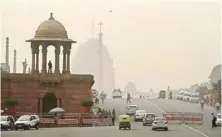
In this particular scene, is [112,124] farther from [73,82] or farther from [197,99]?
[197,99]

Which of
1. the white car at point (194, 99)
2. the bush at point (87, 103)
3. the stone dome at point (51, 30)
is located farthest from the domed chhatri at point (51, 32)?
the white car at point (194, 99)

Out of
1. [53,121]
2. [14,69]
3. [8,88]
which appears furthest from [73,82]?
[14,69]

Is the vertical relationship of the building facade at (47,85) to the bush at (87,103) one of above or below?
above

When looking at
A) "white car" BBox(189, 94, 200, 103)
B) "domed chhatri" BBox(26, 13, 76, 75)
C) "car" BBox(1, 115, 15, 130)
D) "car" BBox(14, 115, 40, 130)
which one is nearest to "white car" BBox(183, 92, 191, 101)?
"white car" BBox(189, 94, 200, 103)

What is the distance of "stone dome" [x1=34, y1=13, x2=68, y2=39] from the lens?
5953 cm

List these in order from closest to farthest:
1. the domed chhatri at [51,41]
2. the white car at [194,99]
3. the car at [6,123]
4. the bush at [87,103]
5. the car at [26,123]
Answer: the car at [6,123] → the car at [26,123] → the bush at [87,103] → the domed chhatri at [51,41] → the white car at [194,99]

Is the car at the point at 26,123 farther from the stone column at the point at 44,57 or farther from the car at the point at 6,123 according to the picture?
the stone column at the point at 44,57

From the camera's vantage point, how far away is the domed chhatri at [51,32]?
59281 millimetres

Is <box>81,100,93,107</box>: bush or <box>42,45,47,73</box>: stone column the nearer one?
<box>81,100,93,107</box>: bush

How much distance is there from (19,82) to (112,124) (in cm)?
1098

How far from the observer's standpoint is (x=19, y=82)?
57.5m

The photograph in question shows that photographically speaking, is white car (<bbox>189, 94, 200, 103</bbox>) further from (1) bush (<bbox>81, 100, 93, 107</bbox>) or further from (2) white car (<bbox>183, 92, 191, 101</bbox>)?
(1) bush (<bbox>81, 100, 93, 107</bbox>)

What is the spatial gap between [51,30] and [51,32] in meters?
0.19

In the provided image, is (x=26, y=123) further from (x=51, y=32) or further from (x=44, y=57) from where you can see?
(x=51, y=32)
